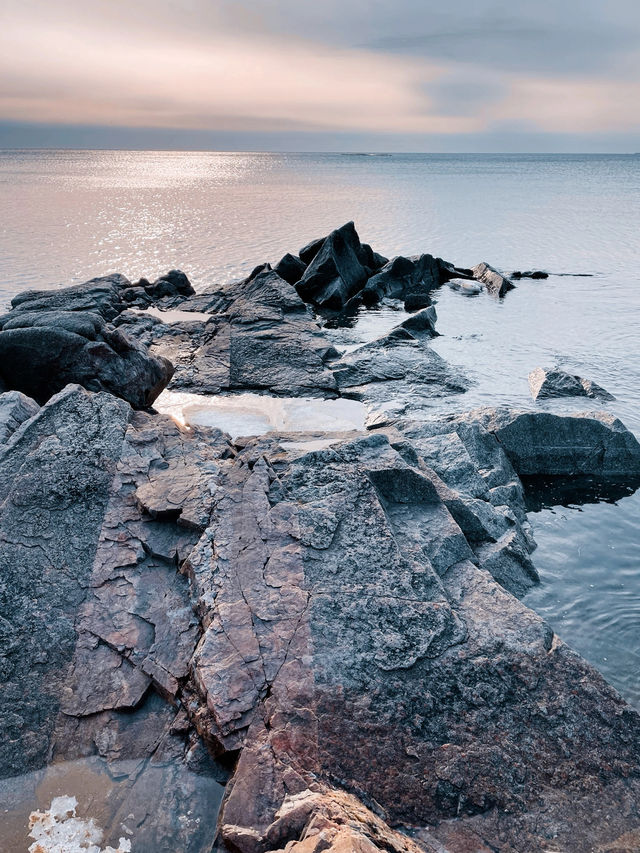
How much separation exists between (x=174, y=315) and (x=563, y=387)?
8.68 metres

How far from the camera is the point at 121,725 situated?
2998 millimetres

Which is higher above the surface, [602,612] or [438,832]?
[438,832]

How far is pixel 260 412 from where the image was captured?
328 inches

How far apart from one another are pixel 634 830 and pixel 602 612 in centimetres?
217

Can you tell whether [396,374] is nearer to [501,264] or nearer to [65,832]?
[65,832]

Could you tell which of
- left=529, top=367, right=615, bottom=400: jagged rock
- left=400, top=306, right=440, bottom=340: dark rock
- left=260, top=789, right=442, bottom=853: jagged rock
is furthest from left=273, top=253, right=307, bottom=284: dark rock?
left=260, top=789, right=442, bottom=853: jagged rock

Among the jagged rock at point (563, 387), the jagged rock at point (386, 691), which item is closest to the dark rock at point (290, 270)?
the jagged rock at point (563, 387)

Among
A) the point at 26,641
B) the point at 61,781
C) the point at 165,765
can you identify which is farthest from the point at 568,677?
the point at 26,641

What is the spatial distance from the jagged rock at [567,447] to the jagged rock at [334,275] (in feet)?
29.6

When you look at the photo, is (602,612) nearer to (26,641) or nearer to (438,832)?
(438,832)

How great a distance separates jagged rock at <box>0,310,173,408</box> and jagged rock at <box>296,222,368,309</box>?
8023mm

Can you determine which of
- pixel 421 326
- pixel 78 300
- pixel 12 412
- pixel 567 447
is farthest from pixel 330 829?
pixel 78 300

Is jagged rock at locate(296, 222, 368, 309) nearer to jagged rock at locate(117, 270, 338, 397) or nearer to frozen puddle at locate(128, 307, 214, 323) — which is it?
jagged rock at locate(117, 270, 338, 397)

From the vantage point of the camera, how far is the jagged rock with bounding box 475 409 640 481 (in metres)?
6.62
